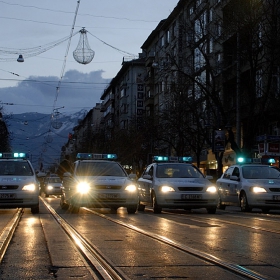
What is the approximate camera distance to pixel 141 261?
8062mm

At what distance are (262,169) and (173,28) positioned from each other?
155ft

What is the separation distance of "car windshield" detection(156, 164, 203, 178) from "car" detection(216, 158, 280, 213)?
199 cm

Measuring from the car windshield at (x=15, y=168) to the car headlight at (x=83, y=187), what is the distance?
4.90 ft

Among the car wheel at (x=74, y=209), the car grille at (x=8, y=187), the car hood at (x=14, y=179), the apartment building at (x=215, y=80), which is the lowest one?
the car wheel at (x=74, y=209)

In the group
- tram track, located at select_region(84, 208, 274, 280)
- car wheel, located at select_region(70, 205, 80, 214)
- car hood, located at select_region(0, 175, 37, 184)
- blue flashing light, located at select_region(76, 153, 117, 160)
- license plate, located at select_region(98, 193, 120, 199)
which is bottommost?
tram track, located at select_region(84, 208, 274, 280)

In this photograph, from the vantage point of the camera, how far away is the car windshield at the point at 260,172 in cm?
2180

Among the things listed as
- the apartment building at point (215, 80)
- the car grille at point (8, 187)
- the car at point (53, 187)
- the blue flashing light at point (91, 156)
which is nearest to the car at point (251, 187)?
the blue flashing light at point (91, 156)

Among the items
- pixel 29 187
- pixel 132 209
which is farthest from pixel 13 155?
pixel 132 209

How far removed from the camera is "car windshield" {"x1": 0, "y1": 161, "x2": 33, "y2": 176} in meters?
19.1

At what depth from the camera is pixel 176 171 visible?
66.4 feet

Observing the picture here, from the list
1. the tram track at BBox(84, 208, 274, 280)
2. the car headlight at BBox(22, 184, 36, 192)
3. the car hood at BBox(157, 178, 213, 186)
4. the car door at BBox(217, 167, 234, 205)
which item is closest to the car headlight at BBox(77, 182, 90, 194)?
the car headlight at BBox(22, 184, 36, 192)

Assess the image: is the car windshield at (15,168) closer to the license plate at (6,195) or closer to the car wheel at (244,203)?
the license plate at (6,195)

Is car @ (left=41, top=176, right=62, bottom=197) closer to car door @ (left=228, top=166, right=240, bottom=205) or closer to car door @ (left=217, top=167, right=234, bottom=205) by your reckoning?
car door @ (left=217, top=167, right=234, bottom=205)

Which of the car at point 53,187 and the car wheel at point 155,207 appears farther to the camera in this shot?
the car at point 53,187
